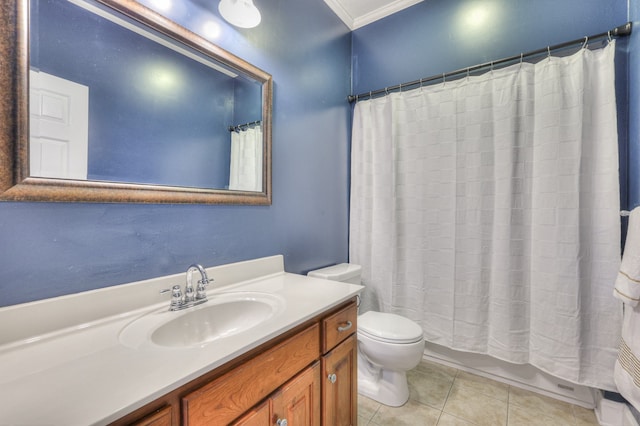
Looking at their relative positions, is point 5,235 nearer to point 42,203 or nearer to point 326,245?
point 42,203

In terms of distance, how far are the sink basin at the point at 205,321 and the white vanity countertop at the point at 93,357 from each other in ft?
0.14

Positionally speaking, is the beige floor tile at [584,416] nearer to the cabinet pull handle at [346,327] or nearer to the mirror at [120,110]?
the cabinet pull handle at [346,327]

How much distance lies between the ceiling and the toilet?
2.00 metres

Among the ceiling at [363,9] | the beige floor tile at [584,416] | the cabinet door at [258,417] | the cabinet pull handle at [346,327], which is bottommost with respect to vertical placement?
the beige floor tile at [584,416]

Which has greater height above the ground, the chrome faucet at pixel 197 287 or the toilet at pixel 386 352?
the chrome faucet at pixel 197 287

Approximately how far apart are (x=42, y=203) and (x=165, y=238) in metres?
0.37

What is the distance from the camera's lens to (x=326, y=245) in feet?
6.61

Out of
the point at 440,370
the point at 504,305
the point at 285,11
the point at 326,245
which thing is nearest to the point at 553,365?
the point at 504,305

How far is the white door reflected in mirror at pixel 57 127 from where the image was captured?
0.79 m

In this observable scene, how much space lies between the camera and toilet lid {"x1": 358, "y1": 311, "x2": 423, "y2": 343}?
152 cm

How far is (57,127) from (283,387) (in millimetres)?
1071

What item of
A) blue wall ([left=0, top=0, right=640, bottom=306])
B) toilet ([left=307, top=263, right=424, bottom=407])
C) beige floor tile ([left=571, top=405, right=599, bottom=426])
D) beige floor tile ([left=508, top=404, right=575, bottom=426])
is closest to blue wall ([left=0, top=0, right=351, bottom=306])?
blue wall ([left=0, top=0, right=640, bottom=306])

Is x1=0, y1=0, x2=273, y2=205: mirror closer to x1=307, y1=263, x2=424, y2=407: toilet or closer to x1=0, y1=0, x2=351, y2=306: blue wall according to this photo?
x1=0, y1=0, x2=351, y2=306: blue wall

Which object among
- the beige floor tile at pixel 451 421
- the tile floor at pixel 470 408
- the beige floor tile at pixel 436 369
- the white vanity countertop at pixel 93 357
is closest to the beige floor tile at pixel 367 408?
the tile floor at pixel 470 408
